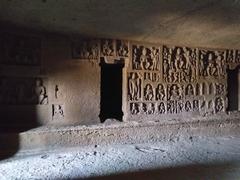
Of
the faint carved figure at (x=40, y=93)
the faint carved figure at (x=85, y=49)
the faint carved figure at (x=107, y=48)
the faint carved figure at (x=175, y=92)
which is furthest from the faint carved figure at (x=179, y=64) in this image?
the faint carved figure at (x=40, y=93)

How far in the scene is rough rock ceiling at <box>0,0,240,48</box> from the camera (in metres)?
3.81

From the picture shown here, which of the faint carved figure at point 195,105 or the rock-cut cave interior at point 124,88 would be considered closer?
the rock-cut cave interior at point 124,88

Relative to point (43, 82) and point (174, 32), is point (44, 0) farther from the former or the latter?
point (174, 32)

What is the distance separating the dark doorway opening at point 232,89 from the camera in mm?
7257

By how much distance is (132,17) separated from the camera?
4.40 meters

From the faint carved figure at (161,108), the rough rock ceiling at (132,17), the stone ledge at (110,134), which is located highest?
the rough rock ceiling at (132,17)

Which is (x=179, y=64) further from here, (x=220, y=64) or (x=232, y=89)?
(x=232, y=89)

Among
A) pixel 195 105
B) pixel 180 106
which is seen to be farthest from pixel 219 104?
pixel 180 106

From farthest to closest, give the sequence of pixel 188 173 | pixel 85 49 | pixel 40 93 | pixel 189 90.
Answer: pixel 189 90 → pixel 85 49 → pixel 40 93 → pixel 188 173

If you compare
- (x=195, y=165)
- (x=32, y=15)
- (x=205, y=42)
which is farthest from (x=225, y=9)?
(x=32, y=15)

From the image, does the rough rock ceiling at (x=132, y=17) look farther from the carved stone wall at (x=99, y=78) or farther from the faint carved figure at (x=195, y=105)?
the faint carved figure at (x=195, y=105)

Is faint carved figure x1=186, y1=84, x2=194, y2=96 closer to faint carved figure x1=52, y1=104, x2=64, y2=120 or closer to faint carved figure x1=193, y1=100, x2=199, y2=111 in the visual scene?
faint carved figure x1=193, y1=100, x2=199, y2=111

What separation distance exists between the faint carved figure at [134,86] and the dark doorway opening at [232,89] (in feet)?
9.67

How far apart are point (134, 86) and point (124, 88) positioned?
0.76ft
